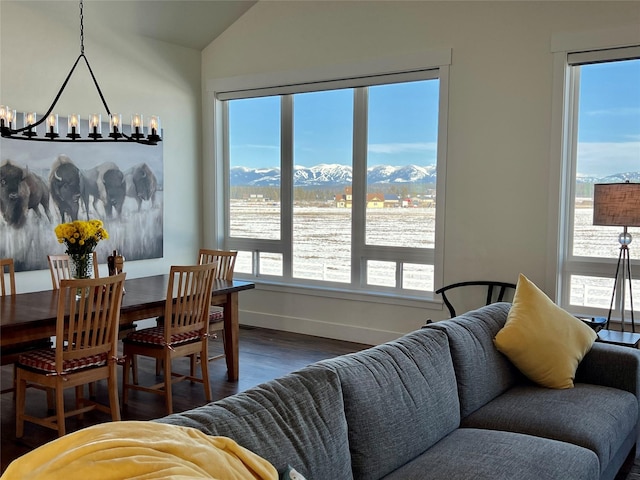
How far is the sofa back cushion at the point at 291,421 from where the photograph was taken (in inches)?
64.2

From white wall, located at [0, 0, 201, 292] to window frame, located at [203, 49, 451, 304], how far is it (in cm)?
19

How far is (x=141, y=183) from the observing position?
5.94 meters

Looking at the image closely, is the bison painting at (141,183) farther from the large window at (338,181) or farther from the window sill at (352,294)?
the window sill at (352,294)

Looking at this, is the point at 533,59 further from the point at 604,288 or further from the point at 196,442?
the point at 196,442

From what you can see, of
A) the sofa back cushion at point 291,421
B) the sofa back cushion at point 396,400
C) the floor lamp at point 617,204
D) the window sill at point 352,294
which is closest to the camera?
the sofa back cushion at point 291,421

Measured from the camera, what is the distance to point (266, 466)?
56.1 inches

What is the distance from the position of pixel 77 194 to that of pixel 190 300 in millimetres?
2043

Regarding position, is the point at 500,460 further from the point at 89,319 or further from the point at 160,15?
the point at 160,15

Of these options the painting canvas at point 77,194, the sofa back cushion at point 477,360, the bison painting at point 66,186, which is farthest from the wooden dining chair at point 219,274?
the sofa back cushion at point 477,360

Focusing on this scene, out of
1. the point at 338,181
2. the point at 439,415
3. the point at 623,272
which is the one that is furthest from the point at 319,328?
the point at 439,415

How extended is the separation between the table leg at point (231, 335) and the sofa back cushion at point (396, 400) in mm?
2185

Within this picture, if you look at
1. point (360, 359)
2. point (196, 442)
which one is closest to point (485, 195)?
point (360, 359)

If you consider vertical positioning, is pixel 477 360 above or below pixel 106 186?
below

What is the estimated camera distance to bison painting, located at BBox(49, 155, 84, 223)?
5133 mm
